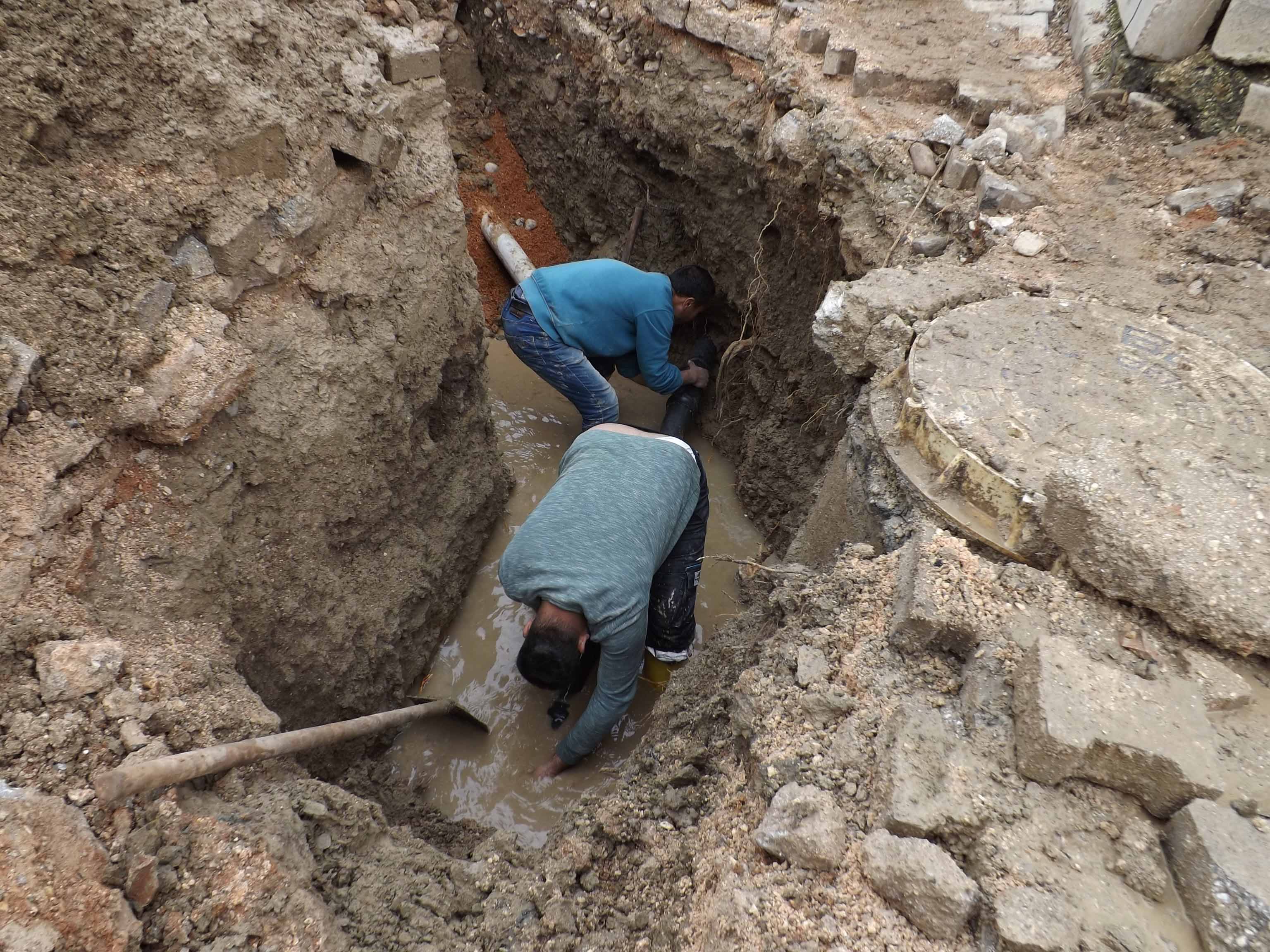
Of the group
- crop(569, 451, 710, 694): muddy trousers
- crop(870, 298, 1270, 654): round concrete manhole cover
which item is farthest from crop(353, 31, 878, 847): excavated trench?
crop(870, 298, 1270, 654): round concrete manhole cover

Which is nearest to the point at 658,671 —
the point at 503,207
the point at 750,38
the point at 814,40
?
the point at 814,40

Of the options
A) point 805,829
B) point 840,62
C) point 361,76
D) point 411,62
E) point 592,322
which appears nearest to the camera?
point 805,829

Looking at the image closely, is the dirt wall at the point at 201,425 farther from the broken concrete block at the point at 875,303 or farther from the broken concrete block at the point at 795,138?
the broken concrete block at the point at 795,138

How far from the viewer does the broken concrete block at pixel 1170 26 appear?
3.34 m

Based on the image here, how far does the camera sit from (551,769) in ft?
9.95

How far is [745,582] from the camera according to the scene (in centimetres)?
341

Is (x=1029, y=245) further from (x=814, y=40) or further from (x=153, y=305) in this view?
(x=153, y=305)

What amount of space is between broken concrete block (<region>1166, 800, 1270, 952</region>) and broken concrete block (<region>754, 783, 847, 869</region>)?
2.03 feet

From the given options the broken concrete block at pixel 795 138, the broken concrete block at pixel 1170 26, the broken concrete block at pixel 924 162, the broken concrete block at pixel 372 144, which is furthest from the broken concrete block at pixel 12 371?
the broken concrete block at pixel 1170 26

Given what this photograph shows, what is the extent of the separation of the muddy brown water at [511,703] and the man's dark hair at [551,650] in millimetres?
747

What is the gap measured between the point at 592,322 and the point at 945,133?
6.26 ft

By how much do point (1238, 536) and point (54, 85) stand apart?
10.5ft

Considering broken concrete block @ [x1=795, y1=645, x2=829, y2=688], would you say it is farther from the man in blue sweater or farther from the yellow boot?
the man in blue sweater

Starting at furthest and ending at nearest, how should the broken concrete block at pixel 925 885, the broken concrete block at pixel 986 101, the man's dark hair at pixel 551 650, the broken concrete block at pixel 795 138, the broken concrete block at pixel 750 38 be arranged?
the broken concrete block at pixel 750 38, the broken concrete block at pixel 795 138, the broken concrete block at pixel 986 101, the man's dark hair at pixel 551 650, the broken concrete block at pixel 925 885
